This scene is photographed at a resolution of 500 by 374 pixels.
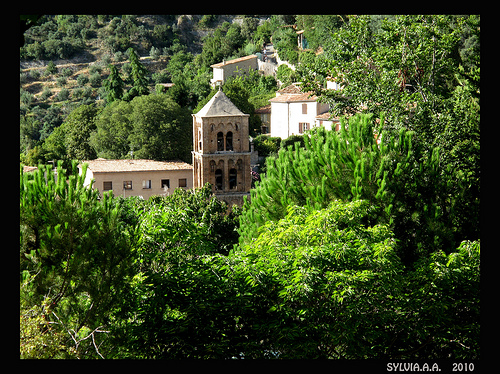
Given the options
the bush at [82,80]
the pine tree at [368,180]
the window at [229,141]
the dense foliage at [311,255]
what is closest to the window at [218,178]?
the window at [229,141]

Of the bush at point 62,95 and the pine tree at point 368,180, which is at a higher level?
the bush at point 62,95

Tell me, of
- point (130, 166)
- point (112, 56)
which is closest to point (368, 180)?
point (130, 166)

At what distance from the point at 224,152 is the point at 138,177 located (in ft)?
26.2

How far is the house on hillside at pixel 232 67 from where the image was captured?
2899 inches

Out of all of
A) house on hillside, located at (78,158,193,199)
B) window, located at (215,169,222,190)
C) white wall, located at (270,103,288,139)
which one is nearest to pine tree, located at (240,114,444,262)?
window, located at (215,169,222,190)

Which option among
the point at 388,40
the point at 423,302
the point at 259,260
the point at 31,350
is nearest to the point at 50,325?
the point at 31,350

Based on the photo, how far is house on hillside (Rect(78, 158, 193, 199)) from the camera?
148ft

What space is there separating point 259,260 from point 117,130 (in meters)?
44.9

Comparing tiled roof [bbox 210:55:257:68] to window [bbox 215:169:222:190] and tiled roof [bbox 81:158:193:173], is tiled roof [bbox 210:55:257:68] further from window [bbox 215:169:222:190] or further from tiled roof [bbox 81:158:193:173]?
window [bbox 215:169:222:190]

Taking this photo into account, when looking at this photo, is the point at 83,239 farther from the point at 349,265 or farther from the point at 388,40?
the point at 388,40

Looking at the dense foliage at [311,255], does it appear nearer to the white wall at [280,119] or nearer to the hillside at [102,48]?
the white wall at [280,119]

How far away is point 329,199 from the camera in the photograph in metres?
17.5

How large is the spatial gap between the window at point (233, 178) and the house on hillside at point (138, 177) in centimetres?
508
